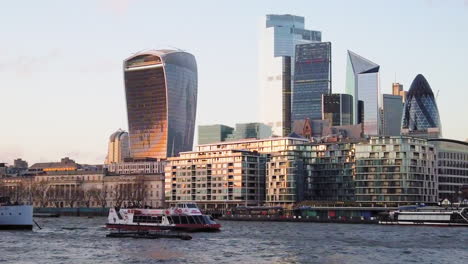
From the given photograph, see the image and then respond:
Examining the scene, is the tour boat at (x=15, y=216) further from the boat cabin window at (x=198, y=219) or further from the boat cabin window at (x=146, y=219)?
the boat cabin window at (x=198, y=219)

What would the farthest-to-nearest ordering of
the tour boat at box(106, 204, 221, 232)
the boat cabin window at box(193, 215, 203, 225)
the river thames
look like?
the boat cabin window at box(193, 215, 203, 225) < the tour boat at box(106, 204, 221, 232) < the river thames

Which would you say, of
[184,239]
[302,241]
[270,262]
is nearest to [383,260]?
[270,262]

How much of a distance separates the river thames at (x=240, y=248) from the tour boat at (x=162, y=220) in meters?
4.21

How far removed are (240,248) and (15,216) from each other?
58630 millimetres

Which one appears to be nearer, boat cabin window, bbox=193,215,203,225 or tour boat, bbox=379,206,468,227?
boat cabin window, bbox=193,215,203,225

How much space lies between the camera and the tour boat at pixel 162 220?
153 metres

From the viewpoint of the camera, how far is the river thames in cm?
10217

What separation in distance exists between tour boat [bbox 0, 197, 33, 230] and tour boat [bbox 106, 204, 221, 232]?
16655 millimetres

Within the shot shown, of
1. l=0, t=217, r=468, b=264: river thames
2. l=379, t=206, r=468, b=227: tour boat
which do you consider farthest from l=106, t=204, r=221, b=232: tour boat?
l=379, t=206, r=468, b=227: tour boat

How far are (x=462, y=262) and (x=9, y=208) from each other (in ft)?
303

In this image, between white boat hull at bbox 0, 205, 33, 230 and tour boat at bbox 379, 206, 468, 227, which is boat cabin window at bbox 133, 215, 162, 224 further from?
tour boat at bbox 379, 206, 468, 227

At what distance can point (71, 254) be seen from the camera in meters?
109

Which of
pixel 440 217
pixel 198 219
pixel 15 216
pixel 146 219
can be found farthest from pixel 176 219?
pixel 440 217

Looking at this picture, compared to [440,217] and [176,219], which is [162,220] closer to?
[176,219]
